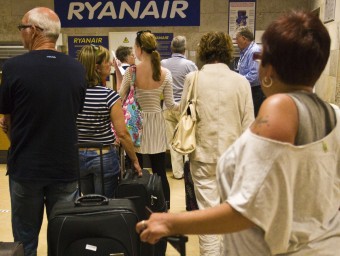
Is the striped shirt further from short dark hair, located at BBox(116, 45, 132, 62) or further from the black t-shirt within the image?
short dark hair, located at BBox(116, 45, 132, 62)

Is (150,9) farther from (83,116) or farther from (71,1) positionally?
(83,116)

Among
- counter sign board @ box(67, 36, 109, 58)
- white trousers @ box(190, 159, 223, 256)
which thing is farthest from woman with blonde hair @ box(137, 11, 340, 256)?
counter sign board @ box(67, 36, 109, 58)

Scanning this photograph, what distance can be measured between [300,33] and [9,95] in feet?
4.61

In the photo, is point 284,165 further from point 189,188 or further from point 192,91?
point 189,188

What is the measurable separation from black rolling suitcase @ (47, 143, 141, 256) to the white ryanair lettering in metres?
4.60

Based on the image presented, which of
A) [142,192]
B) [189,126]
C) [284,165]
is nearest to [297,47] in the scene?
[284,165]

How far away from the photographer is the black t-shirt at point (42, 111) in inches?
72.9

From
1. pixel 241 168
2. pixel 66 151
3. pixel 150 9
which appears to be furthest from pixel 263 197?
pixel 150 9

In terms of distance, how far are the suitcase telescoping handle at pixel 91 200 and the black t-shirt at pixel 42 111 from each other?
0.53ft

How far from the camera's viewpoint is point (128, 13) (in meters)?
6.02

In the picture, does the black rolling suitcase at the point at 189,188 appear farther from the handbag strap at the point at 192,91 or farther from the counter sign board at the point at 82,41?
the counter sign board at the point at 82,41

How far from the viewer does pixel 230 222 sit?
93 cm

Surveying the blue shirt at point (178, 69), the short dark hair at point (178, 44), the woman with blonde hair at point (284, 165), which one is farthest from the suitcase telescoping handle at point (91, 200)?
the short dark hair at point (178, 44)

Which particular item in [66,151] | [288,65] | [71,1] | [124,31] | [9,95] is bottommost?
[66,151]
